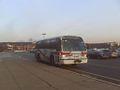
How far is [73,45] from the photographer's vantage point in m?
26.1

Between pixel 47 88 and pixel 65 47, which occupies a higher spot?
pixel 65 47

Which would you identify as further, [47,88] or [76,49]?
[76,49]

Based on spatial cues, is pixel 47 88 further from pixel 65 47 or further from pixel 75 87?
pixel 65 47

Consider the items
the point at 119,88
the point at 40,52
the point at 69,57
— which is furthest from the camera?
the point at 40,52

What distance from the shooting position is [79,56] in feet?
84.2

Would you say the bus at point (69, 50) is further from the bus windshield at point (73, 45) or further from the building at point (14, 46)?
the building at point (14, 46)

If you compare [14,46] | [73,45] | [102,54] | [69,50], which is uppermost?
[14,46]

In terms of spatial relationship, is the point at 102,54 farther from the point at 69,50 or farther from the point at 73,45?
the point at 69,50

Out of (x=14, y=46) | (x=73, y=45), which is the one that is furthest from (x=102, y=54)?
(x=14, y=46)

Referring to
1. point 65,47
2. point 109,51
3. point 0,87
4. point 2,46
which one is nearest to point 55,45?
point 65,47

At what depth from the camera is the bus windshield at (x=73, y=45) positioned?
25922mm

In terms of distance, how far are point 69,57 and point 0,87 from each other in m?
12.5

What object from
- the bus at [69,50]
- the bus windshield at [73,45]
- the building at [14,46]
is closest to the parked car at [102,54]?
the bus at [69,50]

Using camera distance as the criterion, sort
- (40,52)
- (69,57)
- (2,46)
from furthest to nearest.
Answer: (2,46) → (40,52) → (69,57)
